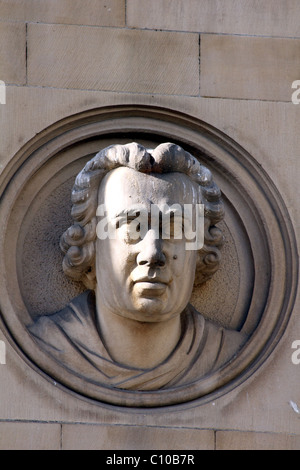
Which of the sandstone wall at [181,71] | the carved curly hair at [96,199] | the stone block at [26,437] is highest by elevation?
the sandstone wall at [181,71]

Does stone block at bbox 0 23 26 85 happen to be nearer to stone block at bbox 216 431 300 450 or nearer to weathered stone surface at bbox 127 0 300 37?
weathered stone surface at bbox 127 0 300 37

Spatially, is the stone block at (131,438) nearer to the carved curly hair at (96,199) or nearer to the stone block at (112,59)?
the carved curly hair at (96,199)

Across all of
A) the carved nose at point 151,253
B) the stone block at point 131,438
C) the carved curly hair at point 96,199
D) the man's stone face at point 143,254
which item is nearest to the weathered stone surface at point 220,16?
the carved curly hair at point 96,199

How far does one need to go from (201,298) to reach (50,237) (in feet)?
3.01

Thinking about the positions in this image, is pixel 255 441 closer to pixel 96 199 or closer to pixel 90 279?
pixel 90 279

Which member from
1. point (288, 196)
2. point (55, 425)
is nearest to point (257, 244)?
point (288, 196)

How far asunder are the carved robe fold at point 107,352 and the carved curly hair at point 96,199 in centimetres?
24

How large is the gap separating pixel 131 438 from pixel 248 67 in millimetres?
2299

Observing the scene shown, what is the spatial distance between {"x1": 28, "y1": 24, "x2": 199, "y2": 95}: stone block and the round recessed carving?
6.8 inches

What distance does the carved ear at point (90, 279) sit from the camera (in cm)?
997

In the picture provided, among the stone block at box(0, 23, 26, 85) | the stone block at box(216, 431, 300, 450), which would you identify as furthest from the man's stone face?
the stone block at box(0, 23, 26, 85)

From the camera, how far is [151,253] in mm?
9523

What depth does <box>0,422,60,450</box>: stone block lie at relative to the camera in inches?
375
